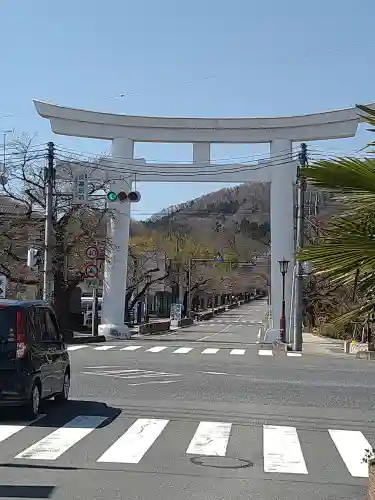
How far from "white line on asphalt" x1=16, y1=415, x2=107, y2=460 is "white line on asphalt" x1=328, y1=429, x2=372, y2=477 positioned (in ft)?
11.3

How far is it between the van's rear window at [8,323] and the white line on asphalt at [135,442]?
2294 millimetres

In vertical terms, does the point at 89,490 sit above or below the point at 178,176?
below

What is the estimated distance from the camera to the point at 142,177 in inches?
1642

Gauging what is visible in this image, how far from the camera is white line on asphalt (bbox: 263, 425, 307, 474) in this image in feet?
28.2

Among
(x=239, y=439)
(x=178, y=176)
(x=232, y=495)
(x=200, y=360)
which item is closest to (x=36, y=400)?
(x=239, y=439)

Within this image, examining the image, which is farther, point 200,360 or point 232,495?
point 200,360

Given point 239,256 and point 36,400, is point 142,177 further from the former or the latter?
point 239,256

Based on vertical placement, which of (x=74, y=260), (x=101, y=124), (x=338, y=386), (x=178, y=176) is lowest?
(x=338, y=386)

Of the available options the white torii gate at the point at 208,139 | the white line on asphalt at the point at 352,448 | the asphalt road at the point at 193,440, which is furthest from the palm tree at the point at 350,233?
the white torii gate at the point at 208,139

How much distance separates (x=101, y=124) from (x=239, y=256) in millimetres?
61029

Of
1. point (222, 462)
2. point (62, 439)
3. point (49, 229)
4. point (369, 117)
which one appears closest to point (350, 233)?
point (369, 117)

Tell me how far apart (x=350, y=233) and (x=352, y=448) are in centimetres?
616

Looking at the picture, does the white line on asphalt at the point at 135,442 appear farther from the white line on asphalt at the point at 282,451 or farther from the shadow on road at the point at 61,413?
the white line on asphalt at the point at 282,451

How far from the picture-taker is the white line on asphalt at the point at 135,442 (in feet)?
29.0
